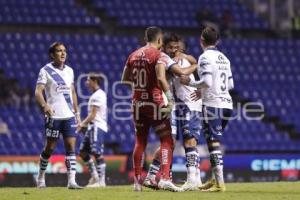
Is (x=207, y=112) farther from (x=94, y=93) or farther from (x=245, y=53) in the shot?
(x=245, y=53)

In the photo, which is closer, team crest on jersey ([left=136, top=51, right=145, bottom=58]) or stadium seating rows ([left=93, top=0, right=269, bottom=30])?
team crest on jersey ([left=136, top=51, right=145, bottom=58])

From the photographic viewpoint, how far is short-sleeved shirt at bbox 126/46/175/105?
12086 millimetres

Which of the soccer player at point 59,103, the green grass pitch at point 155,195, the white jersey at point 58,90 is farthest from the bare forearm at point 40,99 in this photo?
the green grass pitch at point 155,195

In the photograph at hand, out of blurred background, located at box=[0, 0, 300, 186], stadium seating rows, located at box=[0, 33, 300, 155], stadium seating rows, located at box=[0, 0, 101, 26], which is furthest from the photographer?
stadium seating rows, located at box=[0, 0, 101, 26]

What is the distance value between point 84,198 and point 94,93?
5.94m

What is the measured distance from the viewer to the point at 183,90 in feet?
43.7

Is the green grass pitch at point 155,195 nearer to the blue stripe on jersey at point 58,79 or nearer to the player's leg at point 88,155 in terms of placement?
the blue stripe on jersey at point 58,79

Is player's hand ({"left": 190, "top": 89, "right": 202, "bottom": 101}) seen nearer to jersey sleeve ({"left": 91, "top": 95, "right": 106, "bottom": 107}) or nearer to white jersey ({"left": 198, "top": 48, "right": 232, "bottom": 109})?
white jersey ({"left": 198, "top": 48, "right": 232, "bottom": 109})

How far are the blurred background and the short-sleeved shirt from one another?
29.2 ft

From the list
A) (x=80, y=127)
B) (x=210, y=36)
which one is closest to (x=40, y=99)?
(x=80, y=127)

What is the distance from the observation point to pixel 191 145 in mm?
12922

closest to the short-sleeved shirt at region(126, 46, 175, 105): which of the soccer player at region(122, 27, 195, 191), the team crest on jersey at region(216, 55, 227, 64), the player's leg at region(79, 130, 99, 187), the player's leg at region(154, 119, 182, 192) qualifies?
the soccer player at region(122, 27, 195, 191)

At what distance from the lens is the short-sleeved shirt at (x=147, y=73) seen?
1209 centimetres

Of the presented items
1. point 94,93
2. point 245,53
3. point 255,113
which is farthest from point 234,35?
point 94,93
